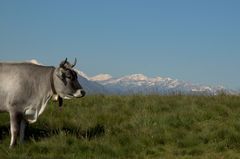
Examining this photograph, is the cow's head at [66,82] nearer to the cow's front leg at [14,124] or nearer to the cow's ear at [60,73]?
the cow's ear at [60,73]

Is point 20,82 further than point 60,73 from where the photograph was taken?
A: No

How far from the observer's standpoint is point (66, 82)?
12523 millimetres

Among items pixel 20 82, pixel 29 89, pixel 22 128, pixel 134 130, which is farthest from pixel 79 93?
pixel 134 130

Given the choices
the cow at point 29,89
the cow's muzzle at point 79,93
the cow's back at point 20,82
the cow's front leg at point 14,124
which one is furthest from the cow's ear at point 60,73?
the cow's front leg at point 14,124

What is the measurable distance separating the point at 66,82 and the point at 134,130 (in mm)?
2355

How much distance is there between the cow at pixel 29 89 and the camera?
1214cm

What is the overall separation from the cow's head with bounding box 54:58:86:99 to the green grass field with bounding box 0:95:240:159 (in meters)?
1.00

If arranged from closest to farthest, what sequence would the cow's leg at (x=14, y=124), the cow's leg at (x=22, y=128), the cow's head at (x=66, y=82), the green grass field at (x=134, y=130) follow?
1. the green grass field at (x=134, y=130)
2. the cow's leg at (x=14, y=124)
3. the cow's leg at (x=22, y=128)
4. the cow's head at (x=66, y=82)

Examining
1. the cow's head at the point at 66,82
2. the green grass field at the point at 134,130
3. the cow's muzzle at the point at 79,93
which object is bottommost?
the green grass field at the point at 134,130

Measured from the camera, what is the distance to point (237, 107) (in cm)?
1617

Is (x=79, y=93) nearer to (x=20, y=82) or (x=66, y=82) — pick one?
(x=66, y=82)

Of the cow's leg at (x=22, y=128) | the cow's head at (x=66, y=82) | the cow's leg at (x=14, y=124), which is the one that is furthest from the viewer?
the cow's head at (x=66, y=82)

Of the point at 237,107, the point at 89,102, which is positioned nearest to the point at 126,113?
the point at 89,102

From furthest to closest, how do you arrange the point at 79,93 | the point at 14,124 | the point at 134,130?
1. the point at 134,130
2. the point at 79,93
3. the point at 14,124
